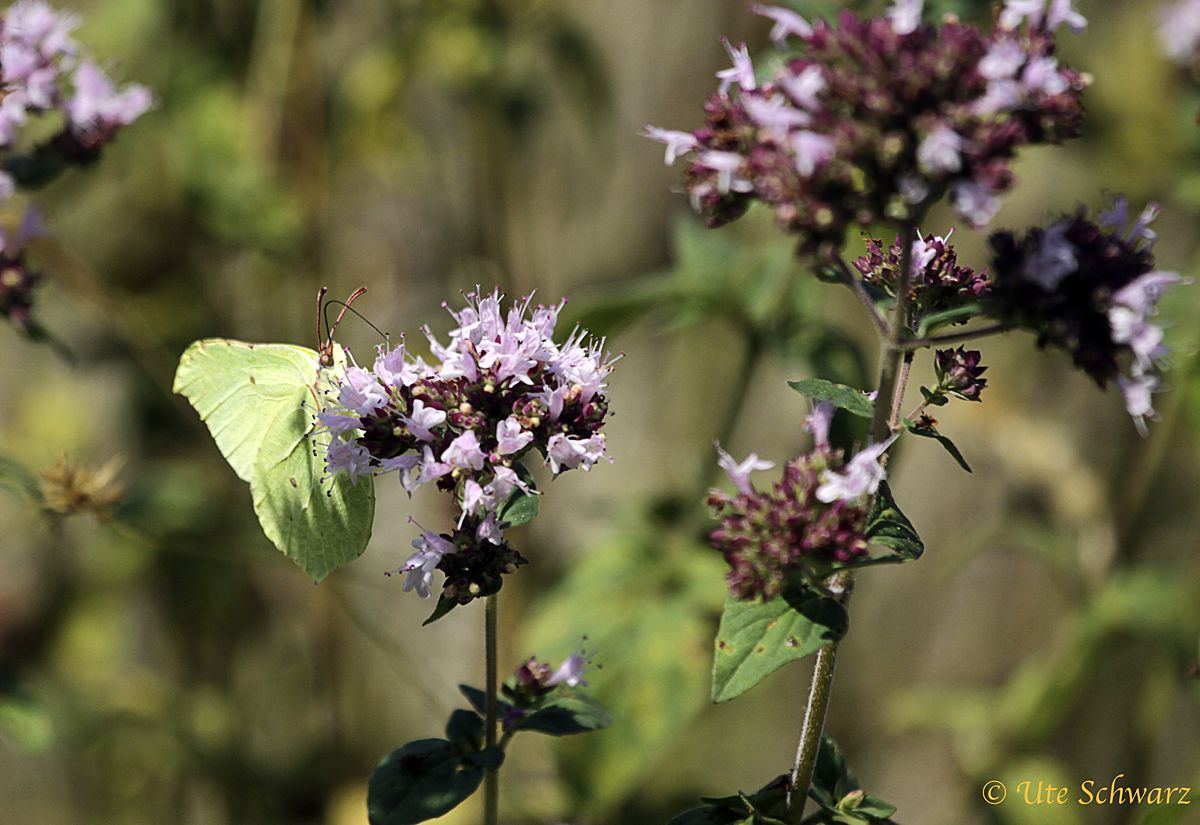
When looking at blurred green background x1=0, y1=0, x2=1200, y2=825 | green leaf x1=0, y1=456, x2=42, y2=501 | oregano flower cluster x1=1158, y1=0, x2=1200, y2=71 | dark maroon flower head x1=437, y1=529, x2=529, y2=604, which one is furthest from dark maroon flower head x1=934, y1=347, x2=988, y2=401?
oregano flower cluster x1=1158, y1=0, x2=1200, y2=71

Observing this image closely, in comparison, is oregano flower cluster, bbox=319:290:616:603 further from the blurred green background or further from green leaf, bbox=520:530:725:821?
the blurred green background

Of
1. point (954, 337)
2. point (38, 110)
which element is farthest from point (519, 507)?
point (38, 110)

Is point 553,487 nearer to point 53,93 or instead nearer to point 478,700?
point 53,93

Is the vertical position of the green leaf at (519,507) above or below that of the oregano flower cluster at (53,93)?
below

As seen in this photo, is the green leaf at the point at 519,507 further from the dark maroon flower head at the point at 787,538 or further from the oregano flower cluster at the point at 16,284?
the oregano flower cluster at the point at 16,284

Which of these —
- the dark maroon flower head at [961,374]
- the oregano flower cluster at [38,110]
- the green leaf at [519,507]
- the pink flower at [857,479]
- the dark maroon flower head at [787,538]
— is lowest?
the dark maroon flower head at [787,538]

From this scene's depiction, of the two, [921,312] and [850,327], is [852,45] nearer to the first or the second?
[921,312]

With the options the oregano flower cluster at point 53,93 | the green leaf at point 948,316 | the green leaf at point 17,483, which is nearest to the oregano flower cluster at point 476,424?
the green leaf at point 948,316
